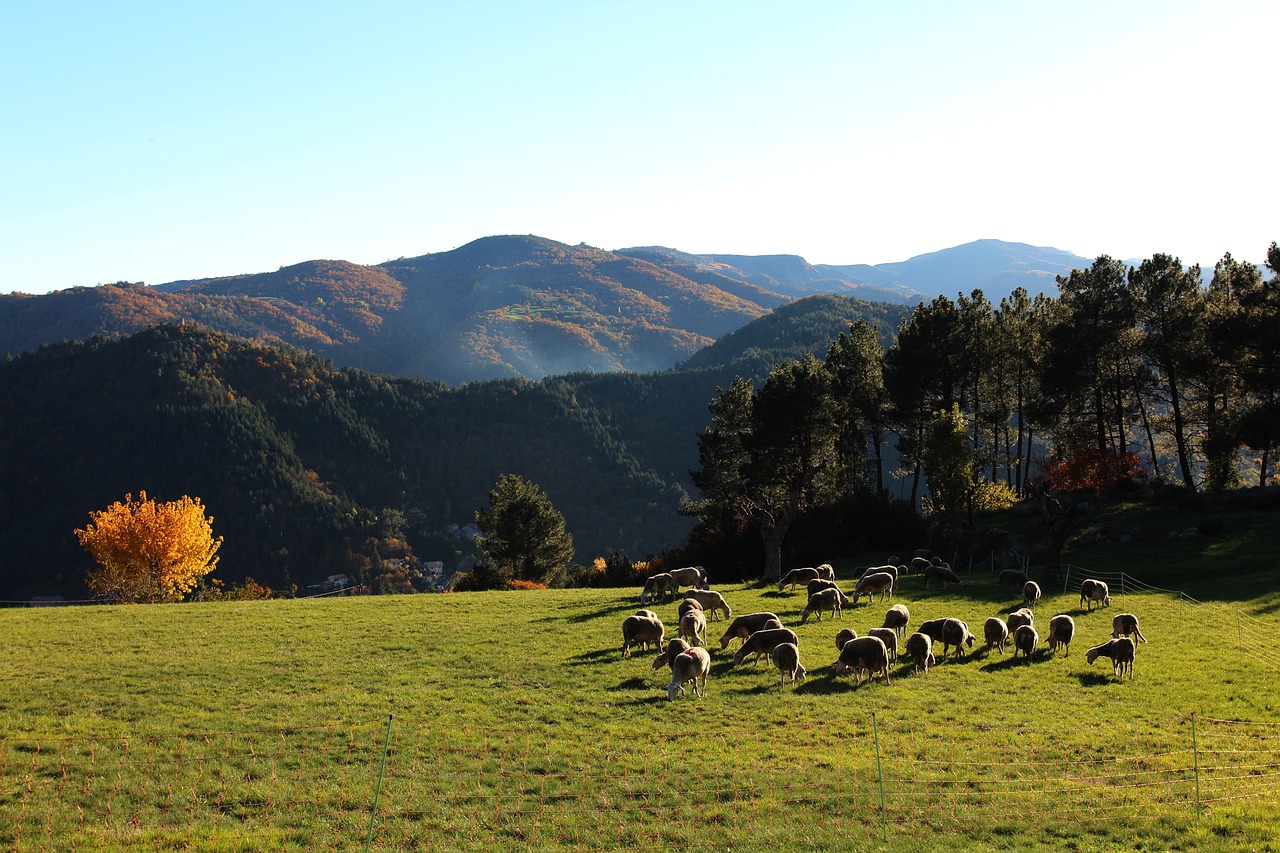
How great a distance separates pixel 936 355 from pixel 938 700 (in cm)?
→ 4191

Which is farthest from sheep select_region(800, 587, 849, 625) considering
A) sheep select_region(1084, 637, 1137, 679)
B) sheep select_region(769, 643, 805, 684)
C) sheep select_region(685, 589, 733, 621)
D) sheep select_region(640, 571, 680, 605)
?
sheep select_region(1084, 637, 1137, 679)

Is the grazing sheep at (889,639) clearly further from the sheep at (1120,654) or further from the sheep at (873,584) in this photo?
the sheep at (873,584)

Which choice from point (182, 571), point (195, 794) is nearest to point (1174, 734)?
point (195, 794)

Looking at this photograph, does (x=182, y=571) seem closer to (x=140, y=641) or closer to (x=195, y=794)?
(x=140, y=641)

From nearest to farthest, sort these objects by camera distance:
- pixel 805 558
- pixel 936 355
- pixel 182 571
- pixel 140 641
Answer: pixel 140 641, pixel 805 558, pixel 936 355, pixel 182 571

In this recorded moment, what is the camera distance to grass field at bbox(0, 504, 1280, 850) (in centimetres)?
1198

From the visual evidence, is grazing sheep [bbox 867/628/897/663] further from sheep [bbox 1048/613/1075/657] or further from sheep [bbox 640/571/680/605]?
sheep [bbox 640/571/680/605]

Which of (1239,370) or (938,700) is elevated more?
(1239,370)

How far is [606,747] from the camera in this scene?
15.5 meters

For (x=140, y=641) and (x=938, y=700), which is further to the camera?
(x=140, y=641)

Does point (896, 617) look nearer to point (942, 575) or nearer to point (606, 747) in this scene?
point (606, 747)

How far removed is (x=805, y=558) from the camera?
48.2 meters

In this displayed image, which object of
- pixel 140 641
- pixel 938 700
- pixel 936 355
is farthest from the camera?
pixel 936 355

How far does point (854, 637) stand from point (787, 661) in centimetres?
305
